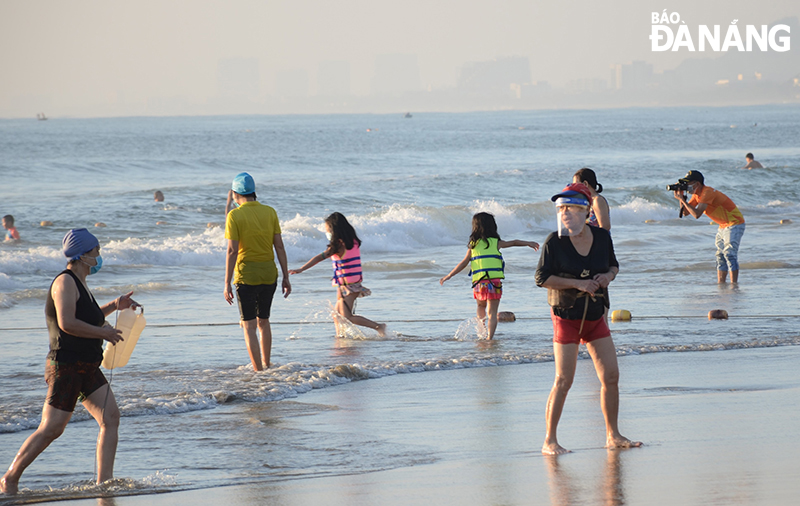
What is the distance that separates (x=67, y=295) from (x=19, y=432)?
2295 mm

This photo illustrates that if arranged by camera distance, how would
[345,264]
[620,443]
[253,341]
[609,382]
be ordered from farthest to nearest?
[345,264] → [253,341] → [620,443] → [609,382]

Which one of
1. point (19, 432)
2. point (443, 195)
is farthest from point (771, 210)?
point (19, 432)

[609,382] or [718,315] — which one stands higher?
[609,382]

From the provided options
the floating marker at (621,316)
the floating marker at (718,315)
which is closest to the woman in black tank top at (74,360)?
the floating marker at (621,316)

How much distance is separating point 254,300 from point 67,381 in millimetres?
3209

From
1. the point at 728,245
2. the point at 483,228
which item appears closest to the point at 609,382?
the point at 483,228

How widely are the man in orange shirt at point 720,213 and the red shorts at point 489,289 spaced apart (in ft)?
8.29

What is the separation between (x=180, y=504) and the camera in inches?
185

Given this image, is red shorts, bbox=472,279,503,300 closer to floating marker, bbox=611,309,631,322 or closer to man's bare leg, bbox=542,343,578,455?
floating marker, bbox=611,309,631,322

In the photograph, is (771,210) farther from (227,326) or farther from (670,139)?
(670,139)

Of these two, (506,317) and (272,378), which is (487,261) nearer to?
(506,317)

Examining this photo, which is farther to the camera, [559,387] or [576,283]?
[559,387]

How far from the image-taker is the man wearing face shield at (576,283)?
491 centimetres

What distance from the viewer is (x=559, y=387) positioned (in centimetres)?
514
